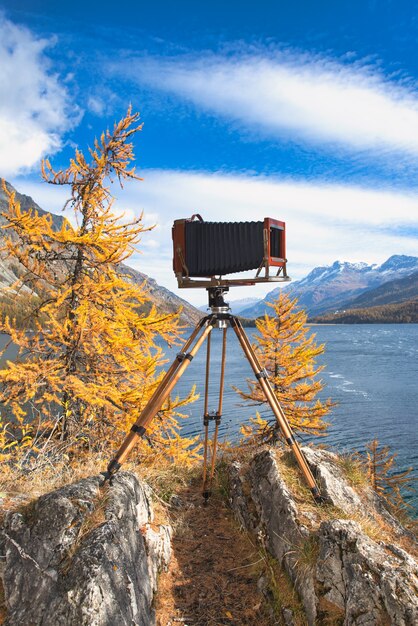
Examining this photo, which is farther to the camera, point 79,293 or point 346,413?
point 346,413

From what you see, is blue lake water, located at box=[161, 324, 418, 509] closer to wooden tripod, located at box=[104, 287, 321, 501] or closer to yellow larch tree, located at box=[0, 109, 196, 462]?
yellow larch tree, located at box=[0, 109, 196, 462]

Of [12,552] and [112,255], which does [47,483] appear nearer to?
[12,552]

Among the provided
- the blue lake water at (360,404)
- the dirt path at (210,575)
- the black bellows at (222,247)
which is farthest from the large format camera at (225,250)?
the blue lake water at (360,404)

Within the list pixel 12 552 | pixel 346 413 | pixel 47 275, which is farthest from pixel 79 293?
pixel 346 413

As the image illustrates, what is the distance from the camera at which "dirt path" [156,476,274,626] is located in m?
3.28

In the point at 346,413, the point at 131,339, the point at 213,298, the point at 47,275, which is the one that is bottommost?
the point at 346,413

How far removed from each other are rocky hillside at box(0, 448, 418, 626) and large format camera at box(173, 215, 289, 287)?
1946mm

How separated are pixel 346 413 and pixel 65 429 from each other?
25656 mm

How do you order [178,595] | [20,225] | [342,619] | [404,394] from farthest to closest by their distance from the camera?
[404,394]
[20,225]
[178,595]
[342,619]

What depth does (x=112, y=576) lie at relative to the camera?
2592 millimetres

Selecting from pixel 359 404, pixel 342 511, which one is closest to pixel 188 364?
pixel 342 511

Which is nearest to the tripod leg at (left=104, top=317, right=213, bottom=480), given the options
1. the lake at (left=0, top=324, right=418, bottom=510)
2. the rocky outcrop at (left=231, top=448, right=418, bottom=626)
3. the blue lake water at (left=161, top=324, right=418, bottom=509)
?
the rocky outcrop at (left=231, top=448, right=418, bottom=626)

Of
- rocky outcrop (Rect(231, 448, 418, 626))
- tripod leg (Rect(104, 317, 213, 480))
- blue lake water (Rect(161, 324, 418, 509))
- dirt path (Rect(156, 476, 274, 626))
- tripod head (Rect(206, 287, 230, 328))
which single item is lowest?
blue lake water (Rect(161, 324, 418, 509))

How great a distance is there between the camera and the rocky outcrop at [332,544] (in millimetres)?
2686
